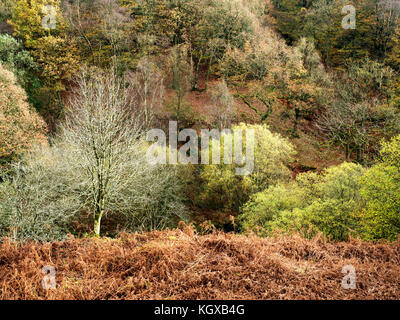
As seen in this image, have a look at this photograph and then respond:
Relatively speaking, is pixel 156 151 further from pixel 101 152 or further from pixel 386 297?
pixel 386 297

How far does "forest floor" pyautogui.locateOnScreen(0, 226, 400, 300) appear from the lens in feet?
12.7

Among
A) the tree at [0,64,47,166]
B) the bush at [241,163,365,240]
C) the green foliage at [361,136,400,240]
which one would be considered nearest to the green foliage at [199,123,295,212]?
the bush at [241,163,365,240]

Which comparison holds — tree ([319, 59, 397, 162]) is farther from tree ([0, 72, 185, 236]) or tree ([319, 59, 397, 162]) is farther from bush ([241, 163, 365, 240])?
tree ([0, 72, 185, 236])

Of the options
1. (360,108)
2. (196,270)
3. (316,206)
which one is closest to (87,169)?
(196,270)

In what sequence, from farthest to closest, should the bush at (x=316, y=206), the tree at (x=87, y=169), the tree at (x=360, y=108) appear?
the tree at (x=360, y=108), the bush at (x=316, y=206), the tree at (x=87, y=169)

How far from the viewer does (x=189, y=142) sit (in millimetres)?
28172

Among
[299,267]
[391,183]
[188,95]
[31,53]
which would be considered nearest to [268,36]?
[188,95]

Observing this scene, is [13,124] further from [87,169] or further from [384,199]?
[384,199]

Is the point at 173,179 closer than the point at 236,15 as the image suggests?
Yes

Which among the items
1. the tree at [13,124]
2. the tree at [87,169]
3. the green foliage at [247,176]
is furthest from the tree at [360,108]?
the tree at [13,124]

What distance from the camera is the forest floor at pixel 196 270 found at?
3.87 meters

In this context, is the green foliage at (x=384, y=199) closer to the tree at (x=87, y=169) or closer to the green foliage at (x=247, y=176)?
the green foliage at (x=247, y=176)

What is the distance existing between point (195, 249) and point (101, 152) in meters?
7.30
